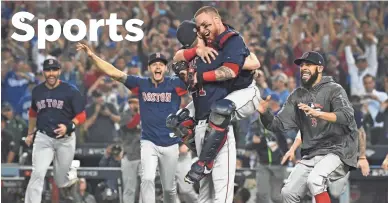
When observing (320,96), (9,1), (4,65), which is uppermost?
(9,1)

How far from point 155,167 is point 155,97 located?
89cm

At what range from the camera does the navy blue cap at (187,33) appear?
10.4m

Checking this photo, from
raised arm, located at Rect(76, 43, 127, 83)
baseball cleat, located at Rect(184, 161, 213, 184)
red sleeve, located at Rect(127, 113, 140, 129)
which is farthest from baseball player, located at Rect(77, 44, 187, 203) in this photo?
baseball cleat, located at Rect(184, 161, 213, 184)

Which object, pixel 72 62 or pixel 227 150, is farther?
pixel 72 62

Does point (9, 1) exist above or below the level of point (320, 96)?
above

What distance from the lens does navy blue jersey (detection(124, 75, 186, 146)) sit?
13203mm

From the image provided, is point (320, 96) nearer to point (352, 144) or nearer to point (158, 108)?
point (352, 144)

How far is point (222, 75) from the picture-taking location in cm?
983

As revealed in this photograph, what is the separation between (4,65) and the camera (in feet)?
65.4

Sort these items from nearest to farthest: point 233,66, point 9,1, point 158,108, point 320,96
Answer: point 233,66, point 320,96, point 158,108, point 9,1

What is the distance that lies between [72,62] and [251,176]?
5762 mm

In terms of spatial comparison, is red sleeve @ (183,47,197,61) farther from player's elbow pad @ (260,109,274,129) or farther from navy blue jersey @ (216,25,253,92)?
player's elbow pad @ (260,109,274,129)

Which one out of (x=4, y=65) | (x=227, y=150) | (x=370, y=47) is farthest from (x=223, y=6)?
(x=227, y=150)

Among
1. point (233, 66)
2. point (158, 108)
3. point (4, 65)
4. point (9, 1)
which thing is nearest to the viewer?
point (233, 66)
